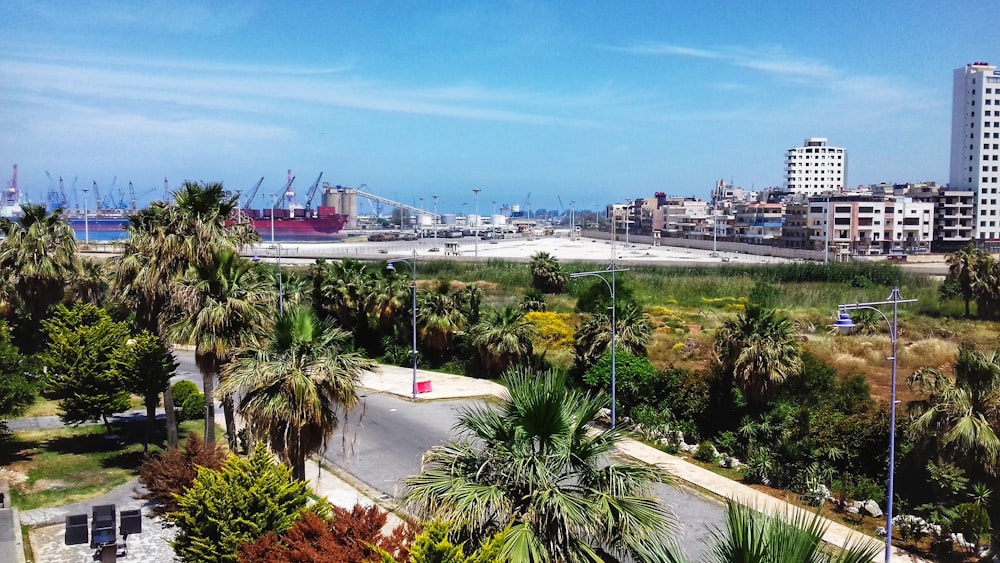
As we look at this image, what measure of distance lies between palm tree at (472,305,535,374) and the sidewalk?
40.2 inches

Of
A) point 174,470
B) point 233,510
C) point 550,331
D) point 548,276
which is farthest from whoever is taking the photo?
point 548,276

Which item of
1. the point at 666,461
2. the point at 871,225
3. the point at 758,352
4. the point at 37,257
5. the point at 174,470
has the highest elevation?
the point at 871,225

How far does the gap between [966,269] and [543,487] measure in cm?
4660

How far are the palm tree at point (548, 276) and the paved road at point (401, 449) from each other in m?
28.8

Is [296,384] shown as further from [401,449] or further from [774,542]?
[401,449]

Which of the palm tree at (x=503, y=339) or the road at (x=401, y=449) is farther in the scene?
the palm tree at (x=503, y=339)

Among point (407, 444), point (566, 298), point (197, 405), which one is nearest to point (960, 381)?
point (407, 444)

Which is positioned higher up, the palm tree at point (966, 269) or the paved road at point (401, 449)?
the palm tree at point (966, 269)

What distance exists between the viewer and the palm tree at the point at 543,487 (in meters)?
9.14

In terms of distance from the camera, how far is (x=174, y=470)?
1612 centimetres

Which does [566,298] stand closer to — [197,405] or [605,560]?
[197,405]

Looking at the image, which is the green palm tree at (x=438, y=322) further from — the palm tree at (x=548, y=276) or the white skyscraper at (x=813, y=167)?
the white skyscraper at (x=813, y=167)

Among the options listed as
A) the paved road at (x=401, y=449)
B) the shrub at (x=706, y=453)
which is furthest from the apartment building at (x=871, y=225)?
the shrub at (x=706, y=453)

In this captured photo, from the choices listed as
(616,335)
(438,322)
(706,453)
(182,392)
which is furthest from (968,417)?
(182,392)
